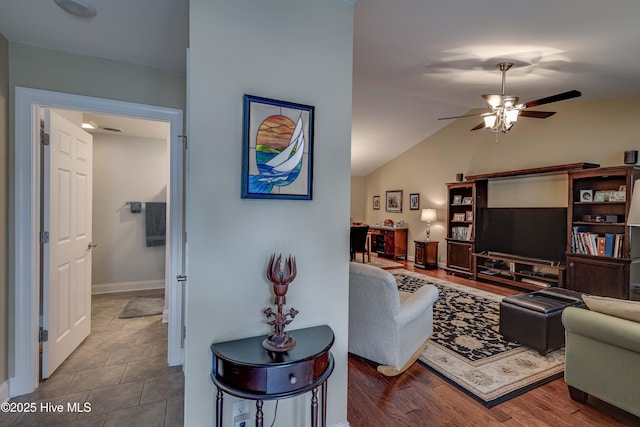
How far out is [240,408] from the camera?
1428 mm

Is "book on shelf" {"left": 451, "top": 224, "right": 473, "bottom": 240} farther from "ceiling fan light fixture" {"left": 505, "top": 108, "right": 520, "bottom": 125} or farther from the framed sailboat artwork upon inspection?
the framed sailboat artwork

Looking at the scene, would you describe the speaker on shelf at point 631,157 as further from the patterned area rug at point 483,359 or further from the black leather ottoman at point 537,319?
the patterned area rug at point 483,359

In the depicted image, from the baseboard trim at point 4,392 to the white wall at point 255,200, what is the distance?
5.34ft

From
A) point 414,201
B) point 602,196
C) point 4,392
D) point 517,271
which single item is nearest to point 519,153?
point 602,196

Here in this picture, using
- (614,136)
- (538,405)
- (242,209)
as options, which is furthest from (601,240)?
(242,209)

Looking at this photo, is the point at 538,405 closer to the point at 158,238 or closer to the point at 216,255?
the point at 216,255

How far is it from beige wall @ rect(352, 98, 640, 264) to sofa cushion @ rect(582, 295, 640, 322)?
3.27m

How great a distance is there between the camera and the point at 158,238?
4906 millimetres

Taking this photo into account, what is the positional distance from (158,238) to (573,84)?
6.02 meters

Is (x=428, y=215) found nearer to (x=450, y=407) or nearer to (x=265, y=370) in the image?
(x=450, y=407)

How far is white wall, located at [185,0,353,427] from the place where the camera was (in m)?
1.35

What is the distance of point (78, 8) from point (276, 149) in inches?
55.9

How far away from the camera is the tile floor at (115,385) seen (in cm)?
188

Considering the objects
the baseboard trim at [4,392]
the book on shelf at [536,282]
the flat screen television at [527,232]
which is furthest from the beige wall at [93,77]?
the book on shelf at [536,282]
